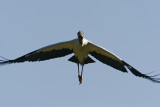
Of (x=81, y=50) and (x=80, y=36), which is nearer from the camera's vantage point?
(x=80, y=36)

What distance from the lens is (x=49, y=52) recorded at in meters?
32.1

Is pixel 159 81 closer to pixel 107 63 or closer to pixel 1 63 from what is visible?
pixel 107 63

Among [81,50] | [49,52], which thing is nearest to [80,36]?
[81,50]

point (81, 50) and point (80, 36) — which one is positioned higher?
point (80, 36)

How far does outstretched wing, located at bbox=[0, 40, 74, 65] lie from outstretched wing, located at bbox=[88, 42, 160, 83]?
0.98m

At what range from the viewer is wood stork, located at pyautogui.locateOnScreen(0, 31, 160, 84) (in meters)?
31.5

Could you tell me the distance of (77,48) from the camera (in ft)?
104

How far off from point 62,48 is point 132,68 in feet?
10.1

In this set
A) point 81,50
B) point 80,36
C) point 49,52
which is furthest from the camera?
point 49,52

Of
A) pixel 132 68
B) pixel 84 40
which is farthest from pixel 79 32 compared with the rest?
pixel 132 68

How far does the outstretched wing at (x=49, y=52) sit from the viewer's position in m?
31.8

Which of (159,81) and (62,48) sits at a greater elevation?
(62,48)

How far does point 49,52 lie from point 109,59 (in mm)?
2561

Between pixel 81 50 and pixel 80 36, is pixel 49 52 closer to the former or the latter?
pixel 81 50
